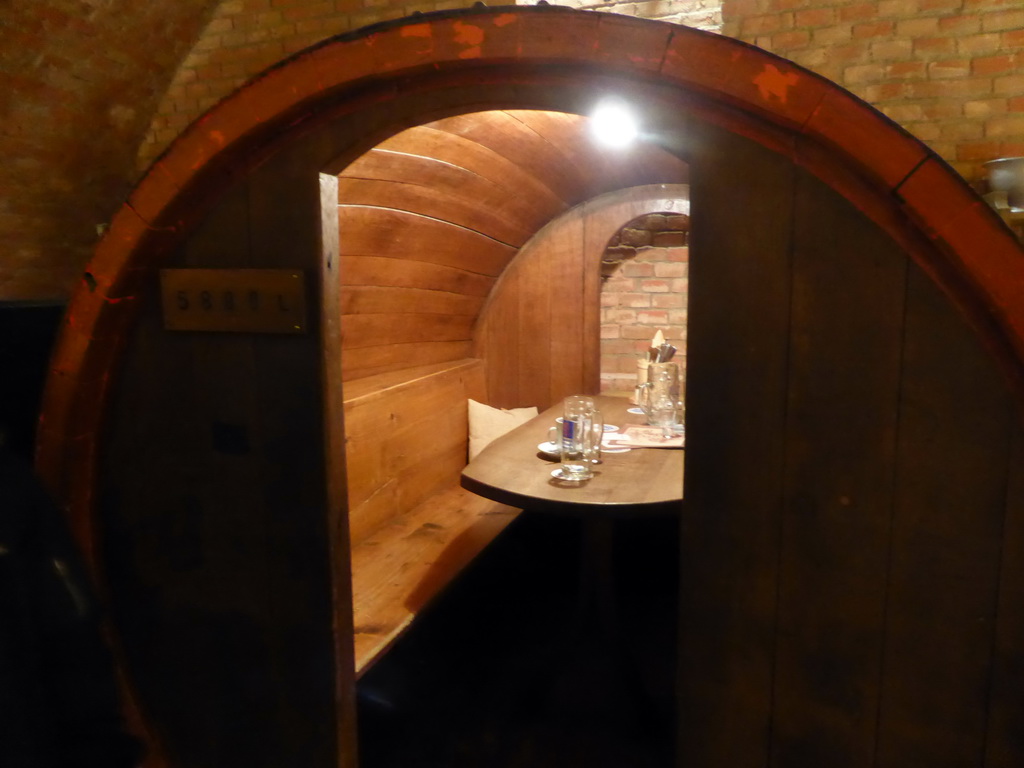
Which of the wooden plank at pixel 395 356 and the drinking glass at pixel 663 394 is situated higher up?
the wooden plank at pixel 395 356

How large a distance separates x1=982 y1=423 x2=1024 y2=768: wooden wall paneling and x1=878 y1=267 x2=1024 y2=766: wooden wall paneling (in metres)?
0.01

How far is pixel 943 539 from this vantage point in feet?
4.91

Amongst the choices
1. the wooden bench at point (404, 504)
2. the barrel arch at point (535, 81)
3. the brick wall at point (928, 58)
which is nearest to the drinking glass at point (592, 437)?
the wooden bench at point (404, 504)

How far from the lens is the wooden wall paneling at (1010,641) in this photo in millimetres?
1427

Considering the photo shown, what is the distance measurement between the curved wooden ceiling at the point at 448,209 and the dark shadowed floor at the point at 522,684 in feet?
4.15

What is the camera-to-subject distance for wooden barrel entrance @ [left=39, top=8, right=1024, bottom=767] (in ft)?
4.73

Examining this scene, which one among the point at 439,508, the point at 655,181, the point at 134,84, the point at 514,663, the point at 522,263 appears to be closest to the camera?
the point at 134,84

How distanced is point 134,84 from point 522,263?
9.55 ft

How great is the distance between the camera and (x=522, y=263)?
466cm

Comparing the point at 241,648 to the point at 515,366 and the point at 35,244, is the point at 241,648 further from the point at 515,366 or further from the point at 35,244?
the point at 515,366

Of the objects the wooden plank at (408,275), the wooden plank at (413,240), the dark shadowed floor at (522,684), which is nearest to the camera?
the dark shadowed floor at (522,684)

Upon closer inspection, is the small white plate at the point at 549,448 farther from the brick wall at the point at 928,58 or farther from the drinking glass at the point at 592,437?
the brick wall at the point at 928,58

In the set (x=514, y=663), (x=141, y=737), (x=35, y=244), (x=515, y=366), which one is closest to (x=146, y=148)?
(x=35, y=244)

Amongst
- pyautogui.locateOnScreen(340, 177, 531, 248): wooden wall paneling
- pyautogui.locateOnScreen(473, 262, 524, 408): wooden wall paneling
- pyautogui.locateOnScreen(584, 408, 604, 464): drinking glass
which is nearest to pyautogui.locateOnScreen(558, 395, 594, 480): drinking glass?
pyautogui.locateOnScreen(584, 408, 604, 464): drinking glass
